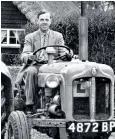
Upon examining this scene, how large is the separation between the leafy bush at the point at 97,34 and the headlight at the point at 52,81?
33.2 ft

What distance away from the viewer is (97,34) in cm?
1728

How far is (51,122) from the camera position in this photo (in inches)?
259

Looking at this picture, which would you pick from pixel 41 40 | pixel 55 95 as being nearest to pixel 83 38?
pixel 41 40

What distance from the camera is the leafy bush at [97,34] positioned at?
17094mm

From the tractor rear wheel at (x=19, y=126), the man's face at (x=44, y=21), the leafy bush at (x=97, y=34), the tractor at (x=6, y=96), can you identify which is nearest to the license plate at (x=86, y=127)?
the tractor rear wheel at (x=19, y=126)

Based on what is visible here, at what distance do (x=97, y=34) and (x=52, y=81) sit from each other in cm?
1054

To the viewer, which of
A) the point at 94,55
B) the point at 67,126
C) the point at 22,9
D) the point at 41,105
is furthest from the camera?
the point at 22,9

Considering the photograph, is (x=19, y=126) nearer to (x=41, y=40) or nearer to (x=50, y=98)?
(x=50, y=98)

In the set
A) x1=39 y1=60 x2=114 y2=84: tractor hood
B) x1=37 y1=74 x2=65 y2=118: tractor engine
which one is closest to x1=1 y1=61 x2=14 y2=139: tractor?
x1=37 y1=74 x2=65 y2=118: tractor engine

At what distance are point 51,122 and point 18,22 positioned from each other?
58.2ft

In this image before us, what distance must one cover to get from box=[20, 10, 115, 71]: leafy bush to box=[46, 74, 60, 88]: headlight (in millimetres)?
10106

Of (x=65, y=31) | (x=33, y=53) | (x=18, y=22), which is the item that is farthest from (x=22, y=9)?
(x=33, y=53)

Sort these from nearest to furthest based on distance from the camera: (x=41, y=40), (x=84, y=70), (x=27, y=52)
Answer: (x=84, y=70)
(x=27, y=52)
(x=41, y=40)

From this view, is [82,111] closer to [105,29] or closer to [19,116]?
[19,116]
